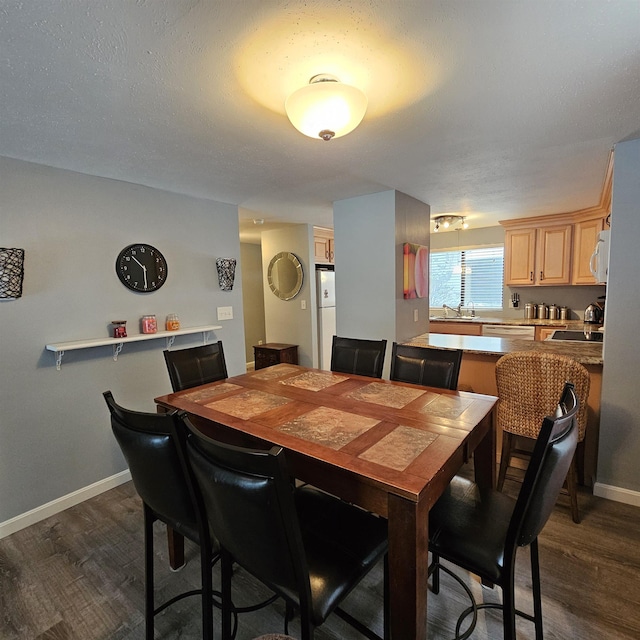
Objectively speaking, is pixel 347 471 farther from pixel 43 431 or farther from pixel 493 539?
pixel 43 431

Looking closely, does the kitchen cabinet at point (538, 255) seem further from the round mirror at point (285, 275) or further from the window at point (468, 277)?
the round mirror at point (285, 275)

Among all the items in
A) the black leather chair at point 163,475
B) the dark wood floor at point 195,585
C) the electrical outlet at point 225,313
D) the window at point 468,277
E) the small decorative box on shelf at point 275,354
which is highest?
the window at point 468,277

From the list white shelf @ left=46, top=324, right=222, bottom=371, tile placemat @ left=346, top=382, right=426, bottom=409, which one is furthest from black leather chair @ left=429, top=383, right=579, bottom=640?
white shelf @ left=46, top=324, right=222, bottom=371

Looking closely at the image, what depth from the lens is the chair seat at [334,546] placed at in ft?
3.46

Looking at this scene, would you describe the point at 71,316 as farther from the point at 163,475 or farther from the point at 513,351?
the point at 513,351

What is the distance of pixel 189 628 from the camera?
4.92 feet

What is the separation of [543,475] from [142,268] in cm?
281

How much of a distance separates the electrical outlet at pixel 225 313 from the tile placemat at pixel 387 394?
1835 mm

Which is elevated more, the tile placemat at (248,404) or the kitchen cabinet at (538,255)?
the kitchen cabinet at (538,255)

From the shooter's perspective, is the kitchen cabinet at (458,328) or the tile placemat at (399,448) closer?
the tile placemat at (399,448)

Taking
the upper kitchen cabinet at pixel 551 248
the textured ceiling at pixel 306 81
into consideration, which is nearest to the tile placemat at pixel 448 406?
the textured ceiling at pixel 306 81

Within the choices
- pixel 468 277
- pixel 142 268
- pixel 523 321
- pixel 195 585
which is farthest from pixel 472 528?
pixel 468 277

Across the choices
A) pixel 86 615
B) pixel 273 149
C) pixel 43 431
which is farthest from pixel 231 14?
pixel 43 431

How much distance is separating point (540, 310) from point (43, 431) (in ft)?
18.2
